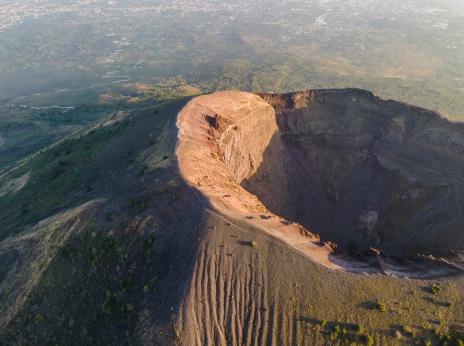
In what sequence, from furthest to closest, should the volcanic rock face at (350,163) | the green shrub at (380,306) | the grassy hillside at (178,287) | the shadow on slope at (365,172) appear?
the shadow on slope at (365,172) < the volcanic rock face at (350,163) < the green shrub at (380,306) < the grassy hillside at (178,287)

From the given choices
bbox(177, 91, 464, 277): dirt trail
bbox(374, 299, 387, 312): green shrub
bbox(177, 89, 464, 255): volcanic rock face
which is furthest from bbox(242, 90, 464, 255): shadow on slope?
bbox(374, 299, 387, 312): green shrub

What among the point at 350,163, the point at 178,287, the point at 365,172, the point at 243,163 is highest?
the point at 178,287

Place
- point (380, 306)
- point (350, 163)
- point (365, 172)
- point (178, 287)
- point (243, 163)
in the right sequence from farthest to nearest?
point (350, 163) < point (365, 172) < point (243, 163) < point (178, 287) < point (380, 306)

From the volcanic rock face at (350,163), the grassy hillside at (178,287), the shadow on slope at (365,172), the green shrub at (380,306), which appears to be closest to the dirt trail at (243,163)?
the volcanic rock face at (350,163)

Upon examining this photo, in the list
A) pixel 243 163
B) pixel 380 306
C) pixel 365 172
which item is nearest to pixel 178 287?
pixel 380 306

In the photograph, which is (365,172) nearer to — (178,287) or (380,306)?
(380,306)

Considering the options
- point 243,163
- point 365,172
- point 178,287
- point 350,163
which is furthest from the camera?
point 350,163

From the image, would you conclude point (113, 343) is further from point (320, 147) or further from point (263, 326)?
point (320, 147)

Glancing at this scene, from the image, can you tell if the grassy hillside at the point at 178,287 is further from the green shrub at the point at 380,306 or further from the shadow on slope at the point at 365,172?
the shadow on slope at the point at 365,172
